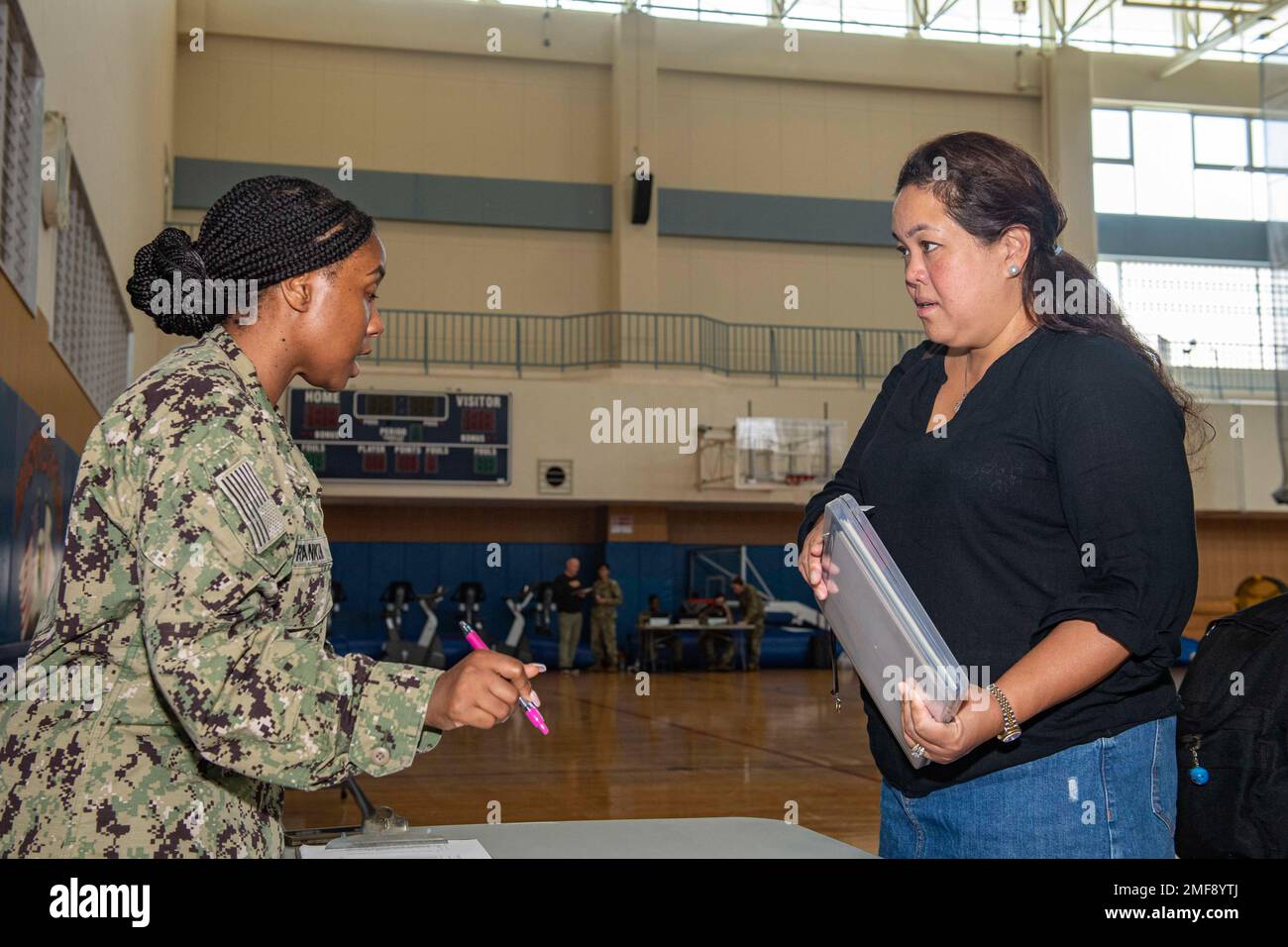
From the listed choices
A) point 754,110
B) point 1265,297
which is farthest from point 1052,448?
point 1265,297

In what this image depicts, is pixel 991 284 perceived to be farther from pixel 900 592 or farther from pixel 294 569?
pixel 294 569

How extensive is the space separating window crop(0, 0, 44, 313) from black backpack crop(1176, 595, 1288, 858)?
162 inches

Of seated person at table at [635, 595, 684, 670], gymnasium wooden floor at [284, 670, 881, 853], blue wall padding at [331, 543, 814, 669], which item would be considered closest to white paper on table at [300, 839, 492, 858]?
gymnasium wooden floor at [284, 670, 881, 853]

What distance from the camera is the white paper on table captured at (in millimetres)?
1398

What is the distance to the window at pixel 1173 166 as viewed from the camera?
18.3 m

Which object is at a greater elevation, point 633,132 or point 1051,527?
point 633,132

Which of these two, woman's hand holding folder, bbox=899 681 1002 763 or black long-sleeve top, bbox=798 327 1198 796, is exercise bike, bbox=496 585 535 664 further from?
woman's hand holding folder, bbox=899 681 1002 763

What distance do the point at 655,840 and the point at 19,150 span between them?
4.27 meters

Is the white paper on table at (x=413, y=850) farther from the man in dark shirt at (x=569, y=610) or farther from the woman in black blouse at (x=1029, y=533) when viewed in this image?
the man in dark shirt at (x=569, y=610)

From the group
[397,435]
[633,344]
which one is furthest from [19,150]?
[633,344]

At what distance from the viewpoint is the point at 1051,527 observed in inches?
49.4

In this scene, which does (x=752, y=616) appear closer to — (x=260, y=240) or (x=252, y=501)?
(x=260, y=240)

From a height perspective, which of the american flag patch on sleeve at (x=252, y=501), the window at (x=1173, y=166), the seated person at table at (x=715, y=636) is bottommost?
the seated person at table at (x=715, y=636)

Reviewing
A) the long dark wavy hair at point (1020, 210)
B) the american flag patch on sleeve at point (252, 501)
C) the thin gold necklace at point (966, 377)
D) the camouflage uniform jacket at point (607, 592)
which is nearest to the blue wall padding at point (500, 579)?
the camouflage uniform jacket at point (607, 592)
